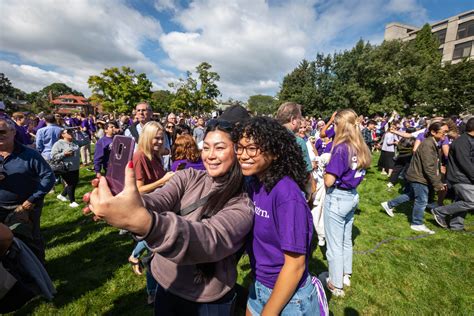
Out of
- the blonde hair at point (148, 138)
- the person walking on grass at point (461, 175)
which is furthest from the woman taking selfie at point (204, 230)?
the person walking on grass at point (461, 175)

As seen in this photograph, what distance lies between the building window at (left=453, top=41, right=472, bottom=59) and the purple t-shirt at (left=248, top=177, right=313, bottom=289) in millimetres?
65365

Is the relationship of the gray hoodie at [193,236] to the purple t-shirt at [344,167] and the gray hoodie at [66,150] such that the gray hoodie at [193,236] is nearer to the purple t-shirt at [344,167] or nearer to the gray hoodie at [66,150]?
the purple t-shirt at [344,167]

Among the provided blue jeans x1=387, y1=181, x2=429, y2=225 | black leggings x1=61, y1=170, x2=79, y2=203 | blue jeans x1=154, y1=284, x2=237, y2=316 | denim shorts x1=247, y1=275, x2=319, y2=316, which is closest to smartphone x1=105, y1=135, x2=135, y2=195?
blue jeans x1=154, y1=284, x2=237, y2=316

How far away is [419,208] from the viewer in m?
5.43

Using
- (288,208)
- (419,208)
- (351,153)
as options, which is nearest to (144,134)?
(288,208)

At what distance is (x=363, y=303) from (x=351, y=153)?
7.25 feet

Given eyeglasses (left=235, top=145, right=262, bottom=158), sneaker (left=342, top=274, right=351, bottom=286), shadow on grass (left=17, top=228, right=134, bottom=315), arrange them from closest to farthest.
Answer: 1. eyeglasses (left=235, top=145, right=262, bottom=158)
2. shadow on grass (left=17, top=228, right=134, bottom=315)
3. sneaker (left=342, top=274, right=351, bottom=286)

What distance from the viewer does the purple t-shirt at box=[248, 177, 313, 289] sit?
1.35 m

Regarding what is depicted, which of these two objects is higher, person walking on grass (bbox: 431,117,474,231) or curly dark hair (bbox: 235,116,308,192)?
curly dark hair (bbox: 235,116,308,192)

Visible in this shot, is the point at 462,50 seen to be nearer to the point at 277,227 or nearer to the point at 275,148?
the point at 275,148

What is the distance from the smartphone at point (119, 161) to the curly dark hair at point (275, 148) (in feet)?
2.25

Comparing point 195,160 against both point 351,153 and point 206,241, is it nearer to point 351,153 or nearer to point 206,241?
point 351,153

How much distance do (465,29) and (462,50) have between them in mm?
4121

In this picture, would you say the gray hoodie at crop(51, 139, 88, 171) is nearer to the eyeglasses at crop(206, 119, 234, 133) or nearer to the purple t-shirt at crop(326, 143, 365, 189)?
the eyeglasses at crop(206, 119, 234, 133)
